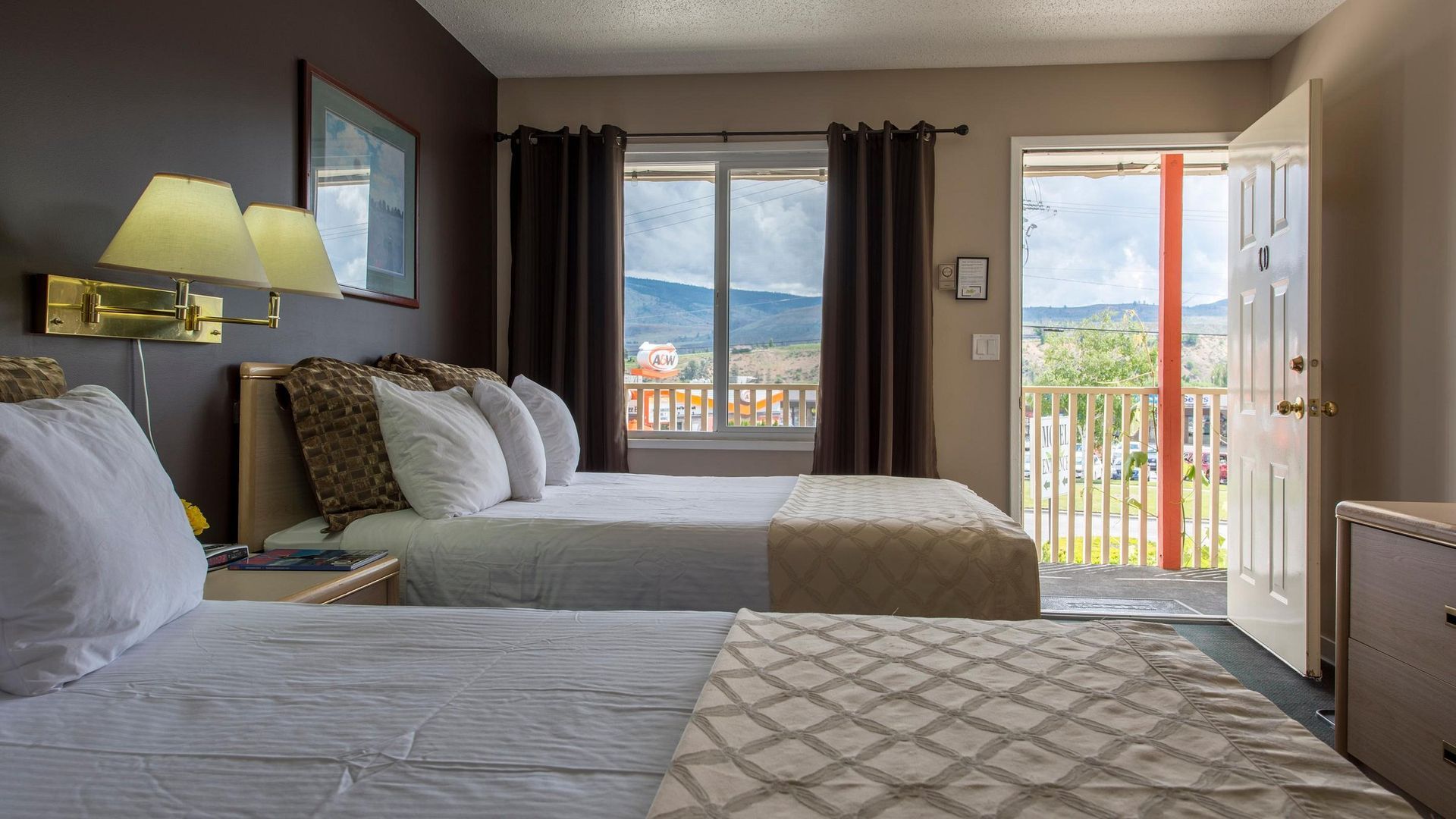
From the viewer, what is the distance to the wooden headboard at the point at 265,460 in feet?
7.32

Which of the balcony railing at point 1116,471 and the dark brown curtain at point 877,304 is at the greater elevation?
the dark brown curtain at point 877,304

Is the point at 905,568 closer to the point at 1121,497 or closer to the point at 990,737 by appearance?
the point at 990,737

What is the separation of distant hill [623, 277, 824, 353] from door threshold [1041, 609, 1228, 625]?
5.46 feet

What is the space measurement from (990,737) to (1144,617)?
3159 millimetres

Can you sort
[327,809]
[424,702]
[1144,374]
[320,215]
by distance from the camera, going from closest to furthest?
[327,809] → [424,702] → [320,215] → [1144,374]

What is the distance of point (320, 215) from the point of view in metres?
2.68

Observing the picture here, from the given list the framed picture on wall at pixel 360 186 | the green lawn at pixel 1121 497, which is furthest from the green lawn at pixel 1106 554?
the framed picture on wall at pixel 360 186

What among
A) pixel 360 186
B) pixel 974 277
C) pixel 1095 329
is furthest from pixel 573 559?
pixel 1095 329

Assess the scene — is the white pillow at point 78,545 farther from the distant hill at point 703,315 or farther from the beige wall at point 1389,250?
the beige wall at point 1389,250

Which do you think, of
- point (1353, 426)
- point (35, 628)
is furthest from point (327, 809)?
point (1353, 426)

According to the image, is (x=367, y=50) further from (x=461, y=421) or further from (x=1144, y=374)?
(x=1144, y=374)

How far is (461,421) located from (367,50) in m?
1.48

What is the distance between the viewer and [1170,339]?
4805mm

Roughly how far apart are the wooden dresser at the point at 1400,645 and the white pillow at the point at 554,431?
7.65 ft
